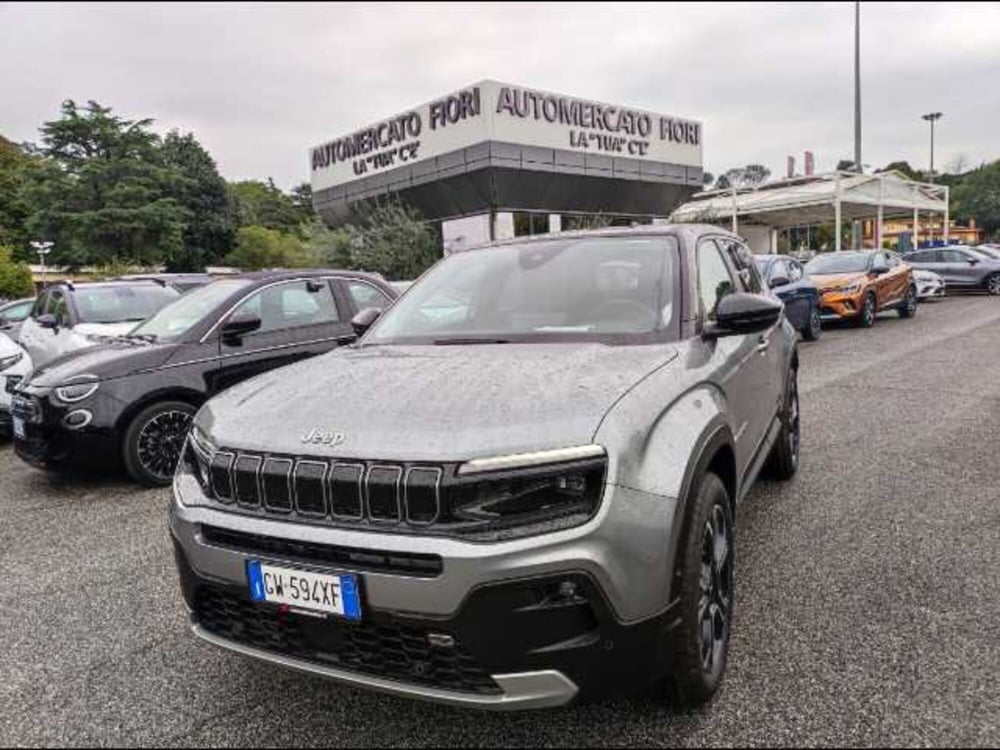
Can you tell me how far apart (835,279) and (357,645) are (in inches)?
566

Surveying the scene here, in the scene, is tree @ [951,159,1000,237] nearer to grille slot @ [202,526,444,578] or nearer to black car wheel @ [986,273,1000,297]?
black car wheel @ [986,273,1000,297]

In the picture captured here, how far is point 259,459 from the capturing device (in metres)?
2.32

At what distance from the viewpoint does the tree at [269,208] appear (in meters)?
73.7

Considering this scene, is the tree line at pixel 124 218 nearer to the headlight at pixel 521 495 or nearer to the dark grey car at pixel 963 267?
the dark grey car at pixel 963 267

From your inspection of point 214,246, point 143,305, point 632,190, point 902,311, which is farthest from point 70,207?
point 902,311

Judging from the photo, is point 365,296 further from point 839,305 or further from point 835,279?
point 835,279

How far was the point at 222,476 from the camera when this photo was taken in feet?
7.88

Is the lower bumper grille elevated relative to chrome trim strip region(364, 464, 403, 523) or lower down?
lower down

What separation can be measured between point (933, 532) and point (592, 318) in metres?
2.29

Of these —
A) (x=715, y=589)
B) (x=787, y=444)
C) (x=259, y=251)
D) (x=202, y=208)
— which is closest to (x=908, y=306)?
(x=787, y=444)

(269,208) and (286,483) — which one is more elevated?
(269,208)

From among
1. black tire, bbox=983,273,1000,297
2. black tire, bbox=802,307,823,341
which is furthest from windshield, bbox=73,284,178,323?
black tire, bbox=983,273,1000,297

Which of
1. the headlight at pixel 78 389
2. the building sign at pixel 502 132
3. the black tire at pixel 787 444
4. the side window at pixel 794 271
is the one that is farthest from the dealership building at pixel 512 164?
the black tire at pixel 787 444

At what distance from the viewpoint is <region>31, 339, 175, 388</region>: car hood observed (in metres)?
5.41
